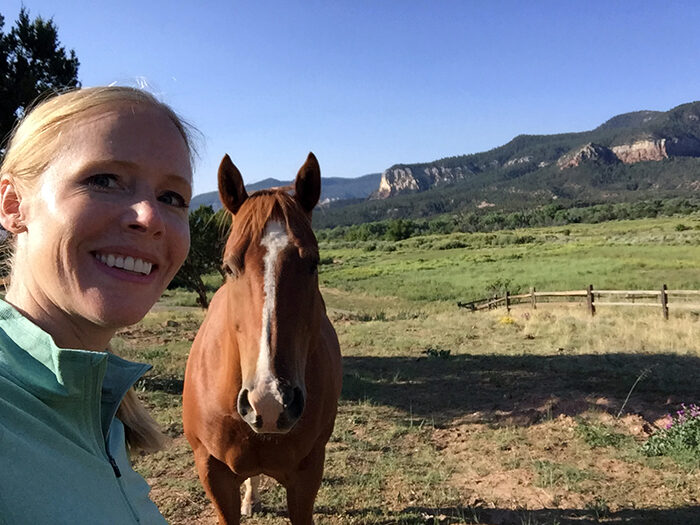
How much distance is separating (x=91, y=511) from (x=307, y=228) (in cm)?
178

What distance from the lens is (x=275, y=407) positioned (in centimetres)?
192

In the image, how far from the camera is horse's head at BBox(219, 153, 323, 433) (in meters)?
1.96

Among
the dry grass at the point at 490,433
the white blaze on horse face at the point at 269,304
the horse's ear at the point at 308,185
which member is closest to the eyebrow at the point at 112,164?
the white blaze on horse face at the point at 269,304

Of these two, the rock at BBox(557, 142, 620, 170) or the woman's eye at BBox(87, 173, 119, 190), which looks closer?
the woman's eye at BBox(87, 173, 119, 190)

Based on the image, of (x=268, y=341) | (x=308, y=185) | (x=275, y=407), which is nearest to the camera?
(x=275, y=407)

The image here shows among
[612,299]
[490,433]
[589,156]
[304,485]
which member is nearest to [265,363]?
[304,485]

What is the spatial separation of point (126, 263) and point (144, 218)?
112 mm

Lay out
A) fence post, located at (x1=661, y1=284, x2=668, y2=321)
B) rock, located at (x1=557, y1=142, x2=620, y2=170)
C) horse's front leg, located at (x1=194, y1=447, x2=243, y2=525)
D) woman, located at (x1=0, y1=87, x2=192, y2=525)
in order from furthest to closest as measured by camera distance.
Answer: rock, located at (x1=557, y1=142, x2=620, y2=170) → fence post, located at (x1=661, y1=284, x2=668, y2=321) → horse's front leg, located at (x1=194, y1=447, x2=243, y2=525) → woman, located at (x1=0, y1=87, x2=192, y2=525)

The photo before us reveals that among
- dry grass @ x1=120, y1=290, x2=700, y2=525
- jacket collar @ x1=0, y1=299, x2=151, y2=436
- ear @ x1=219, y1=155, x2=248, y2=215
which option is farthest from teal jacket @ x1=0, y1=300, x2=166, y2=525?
dry grass @ x1=120, y1=290, x2=700, y2=525

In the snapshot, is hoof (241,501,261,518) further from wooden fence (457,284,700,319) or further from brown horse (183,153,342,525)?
wooden fence (457,284,700,319)

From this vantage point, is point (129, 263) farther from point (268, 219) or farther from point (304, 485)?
point (304, 485)

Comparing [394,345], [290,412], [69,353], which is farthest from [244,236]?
[394,345]

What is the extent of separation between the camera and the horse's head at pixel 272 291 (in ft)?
6.44

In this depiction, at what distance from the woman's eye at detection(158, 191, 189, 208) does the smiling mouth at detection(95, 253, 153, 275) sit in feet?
0.66
